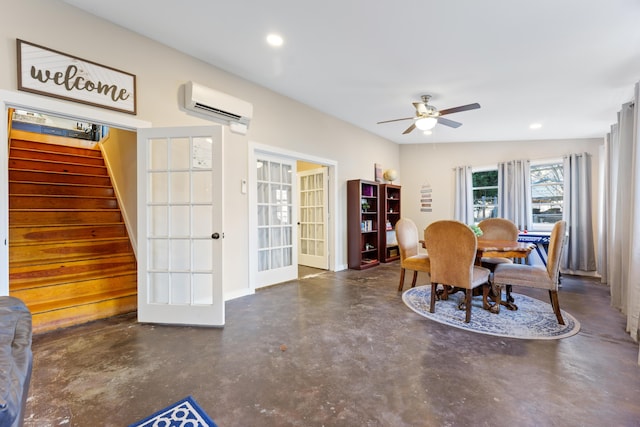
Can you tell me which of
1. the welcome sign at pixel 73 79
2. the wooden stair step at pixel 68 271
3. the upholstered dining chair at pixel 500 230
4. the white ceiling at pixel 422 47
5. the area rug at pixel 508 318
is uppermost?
the white ceiling at pixel 422 47

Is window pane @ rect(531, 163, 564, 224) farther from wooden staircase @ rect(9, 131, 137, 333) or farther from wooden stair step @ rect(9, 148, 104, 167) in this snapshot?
wooden stair step @ rect(9, 148, 104, 167)

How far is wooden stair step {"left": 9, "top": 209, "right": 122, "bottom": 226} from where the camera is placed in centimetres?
337

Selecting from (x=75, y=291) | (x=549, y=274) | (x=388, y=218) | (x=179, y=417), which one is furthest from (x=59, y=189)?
(x=549, y=274)

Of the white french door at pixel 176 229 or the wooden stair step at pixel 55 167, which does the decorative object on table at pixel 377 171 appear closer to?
the white french door at pixel 176 229

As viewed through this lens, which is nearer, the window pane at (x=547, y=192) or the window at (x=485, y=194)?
the window pane at (x=547, y=192)

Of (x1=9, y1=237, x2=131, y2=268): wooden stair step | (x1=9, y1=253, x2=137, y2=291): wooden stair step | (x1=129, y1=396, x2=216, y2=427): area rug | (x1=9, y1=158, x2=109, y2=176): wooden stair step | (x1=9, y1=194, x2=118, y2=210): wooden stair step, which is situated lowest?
(x1=129, y1=396, x2=216, y2=427): area rug

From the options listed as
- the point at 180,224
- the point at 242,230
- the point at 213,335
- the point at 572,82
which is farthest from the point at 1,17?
the point at 572,82

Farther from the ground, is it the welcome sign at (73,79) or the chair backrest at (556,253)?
the welcome sign at (73,79)

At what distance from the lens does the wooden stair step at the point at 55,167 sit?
4034 millimetres

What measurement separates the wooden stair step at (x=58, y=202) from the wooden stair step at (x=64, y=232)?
49cm

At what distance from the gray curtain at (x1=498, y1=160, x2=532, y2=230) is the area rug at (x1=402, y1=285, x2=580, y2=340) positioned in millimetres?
2290

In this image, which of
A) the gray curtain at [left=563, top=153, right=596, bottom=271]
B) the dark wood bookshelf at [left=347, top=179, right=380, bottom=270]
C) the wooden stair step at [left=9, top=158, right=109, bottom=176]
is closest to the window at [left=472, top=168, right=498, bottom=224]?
the gray curtain at [left=563, top=153, right=596, bottom=271]

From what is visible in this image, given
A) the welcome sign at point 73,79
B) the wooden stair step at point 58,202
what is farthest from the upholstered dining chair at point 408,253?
the wooden stair step at point 58,202

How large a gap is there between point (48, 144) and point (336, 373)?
5790 mm
